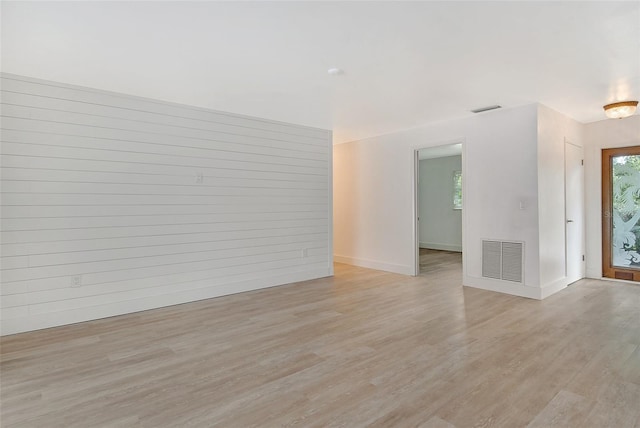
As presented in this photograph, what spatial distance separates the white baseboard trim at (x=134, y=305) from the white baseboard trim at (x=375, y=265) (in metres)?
1.55

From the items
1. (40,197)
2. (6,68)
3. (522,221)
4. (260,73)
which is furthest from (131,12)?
(522,221)

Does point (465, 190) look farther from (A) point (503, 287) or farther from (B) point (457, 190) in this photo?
(B) point (457, 190)

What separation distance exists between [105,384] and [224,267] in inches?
95.1

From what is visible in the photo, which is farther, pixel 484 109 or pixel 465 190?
pixel 465 190

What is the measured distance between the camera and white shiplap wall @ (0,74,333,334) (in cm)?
337

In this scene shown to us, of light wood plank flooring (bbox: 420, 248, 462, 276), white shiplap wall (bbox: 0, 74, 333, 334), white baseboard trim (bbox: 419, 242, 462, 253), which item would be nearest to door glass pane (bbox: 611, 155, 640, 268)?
light wood plank flooring (bbox: 420, 248, 462, 276)

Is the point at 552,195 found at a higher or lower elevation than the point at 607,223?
higher

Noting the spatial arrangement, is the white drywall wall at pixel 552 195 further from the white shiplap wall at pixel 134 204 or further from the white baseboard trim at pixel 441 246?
the white baseboard trim at pixel 441 246

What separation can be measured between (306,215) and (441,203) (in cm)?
516

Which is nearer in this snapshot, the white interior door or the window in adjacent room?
the white interior door

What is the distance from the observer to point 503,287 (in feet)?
15.1

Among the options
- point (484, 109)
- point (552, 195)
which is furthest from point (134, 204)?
point (552, 195)

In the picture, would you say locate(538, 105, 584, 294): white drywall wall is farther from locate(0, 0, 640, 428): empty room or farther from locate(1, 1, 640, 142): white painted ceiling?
locate(1, 1, 640, 142): white painted ceiling

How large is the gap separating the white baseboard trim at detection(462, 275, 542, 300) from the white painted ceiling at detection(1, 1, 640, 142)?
2434 millimetres
